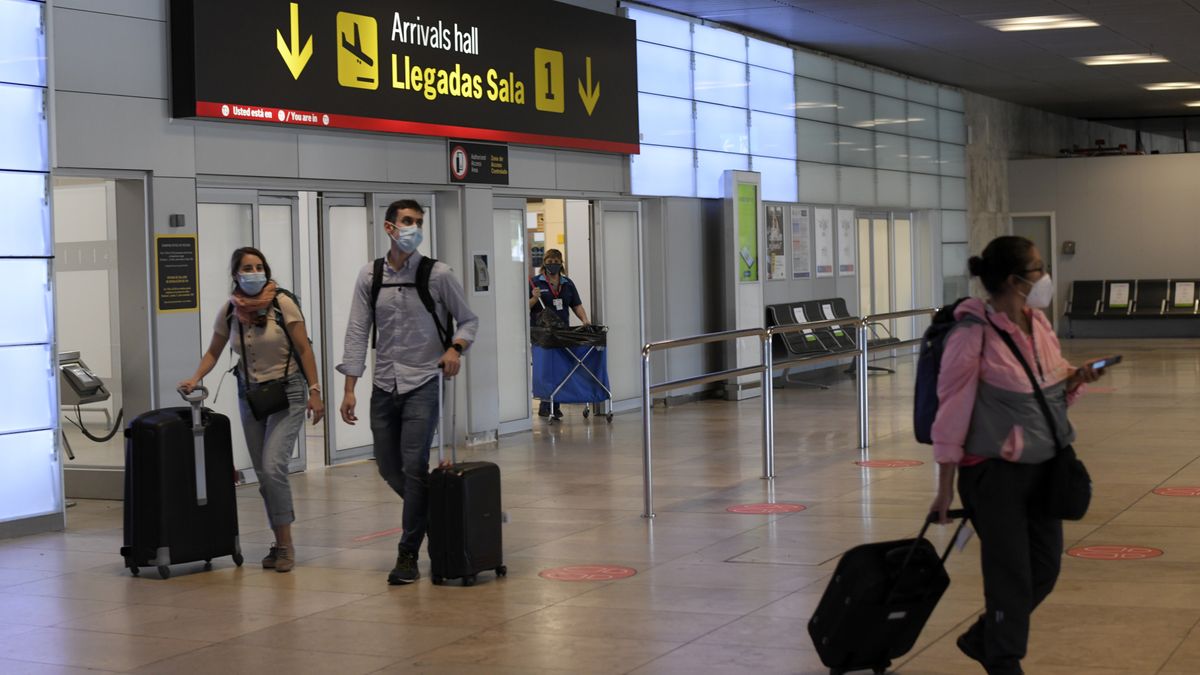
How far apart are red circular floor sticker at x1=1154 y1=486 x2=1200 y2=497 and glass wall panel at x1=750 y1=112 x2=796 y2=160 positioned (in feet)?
32.8

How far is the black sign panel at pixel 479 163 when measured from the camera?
41.8 ft

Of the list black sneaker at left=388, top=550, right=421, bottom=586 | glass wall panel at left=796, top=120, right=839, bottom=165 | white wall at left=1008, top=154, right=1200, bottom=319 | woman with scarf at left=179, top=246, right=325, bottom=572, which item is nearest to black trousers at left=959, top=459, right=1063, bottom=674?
black sneaker at left=388, top=550, right=421, bottom=586

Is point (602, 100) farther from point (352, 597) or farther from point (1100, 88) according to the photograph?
point (1100, 88)

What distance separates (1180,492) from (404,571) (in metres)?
4.91

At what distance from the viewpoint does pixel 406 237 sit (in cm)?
672

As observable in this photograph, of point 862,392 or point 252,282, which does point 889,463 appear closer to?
point 862,392

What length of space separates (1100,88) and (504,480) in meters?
20.1

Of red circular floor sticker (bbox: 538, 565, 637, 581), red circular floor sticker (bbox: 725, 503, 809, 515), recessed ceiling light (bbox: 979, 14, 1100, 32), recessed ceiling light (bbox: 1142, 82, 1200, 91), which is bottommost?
red circular floor sticker (bbox: 538, 565, 637, 581)

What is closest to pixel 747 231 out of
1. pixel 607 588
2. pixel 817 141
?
pixel 817 141

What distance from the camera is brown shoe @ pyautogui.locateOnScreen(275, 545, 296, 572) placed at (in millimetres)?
7305

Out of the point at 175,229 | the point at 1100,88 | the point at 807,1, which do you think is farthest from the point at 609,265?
the point at 1100,88

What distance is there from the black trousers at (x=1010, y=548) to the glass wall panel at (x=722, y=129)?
502 inches

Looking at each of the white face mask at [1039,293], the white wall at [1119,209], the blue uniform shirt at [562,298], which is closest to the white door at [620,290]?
the blue uniform shirt at [562,298]

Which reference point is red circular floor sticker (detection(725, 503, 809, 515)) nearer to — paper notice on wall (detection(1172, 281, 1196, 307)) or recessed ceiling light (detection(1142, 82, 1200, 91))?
recessed ceiling light (detection(1142, 82, 1200, 91))
